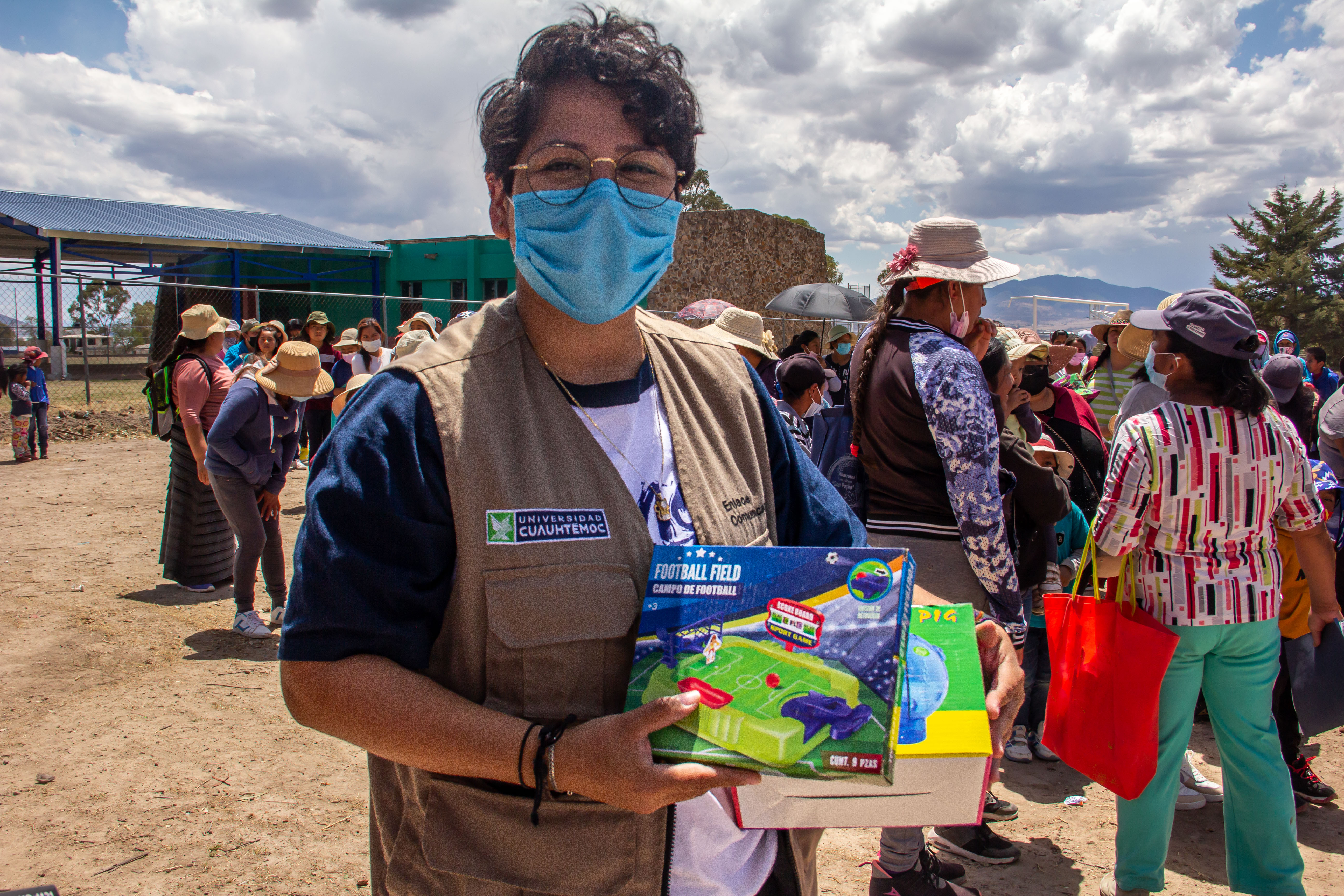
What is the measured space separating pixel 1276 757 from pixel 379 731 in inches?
121

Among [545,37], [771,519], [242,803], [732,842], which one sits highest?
[545,37]

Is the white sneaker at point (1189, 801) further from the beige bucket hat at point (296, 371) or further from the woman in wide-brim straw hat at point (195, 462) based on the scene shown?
the woman in wide-brim straw hat at point (195, 462)

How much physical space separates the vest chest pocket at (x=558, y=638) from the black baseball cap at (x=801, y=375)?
13.4ft

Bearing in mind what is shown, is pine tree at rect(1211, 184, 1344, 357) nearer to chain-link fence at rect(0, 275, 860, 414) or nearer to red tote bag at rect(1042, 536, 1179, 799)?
chain-link fence at rect(0, 275, 860, 414)

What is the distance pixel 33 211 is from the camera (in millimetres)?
21547

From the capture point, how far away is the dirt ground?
9.91 feet

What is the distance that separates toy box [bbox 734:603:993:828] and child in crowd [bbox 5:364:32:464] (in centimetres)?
1266

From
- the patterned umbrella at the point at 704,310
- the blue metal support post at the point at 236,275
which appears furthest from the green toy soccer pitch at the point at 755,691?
the blue metal support post at the point at 236,275

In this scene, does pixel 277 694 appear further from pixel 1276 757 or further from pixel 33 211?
pixel 33 211

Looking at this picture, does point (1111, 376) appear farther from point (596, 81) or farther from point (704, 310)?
point (704, 310)

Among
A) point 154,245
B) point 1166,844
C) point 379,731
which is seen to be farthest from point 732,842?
point 154,245

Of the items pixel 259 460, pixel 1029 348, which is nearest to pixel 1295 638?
pixel 1029 348

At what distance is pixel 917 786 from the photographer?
1.11 meters

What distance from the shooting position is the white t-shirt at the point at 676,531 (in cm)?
124
